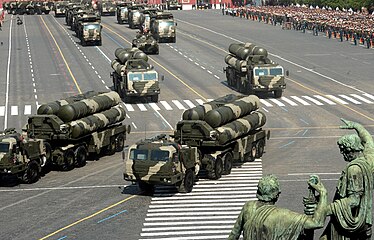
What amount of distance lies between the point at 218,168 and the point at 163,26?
223 ft

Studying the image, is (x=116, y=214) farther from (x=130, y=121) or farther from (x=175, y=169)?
(x=130, y=121)

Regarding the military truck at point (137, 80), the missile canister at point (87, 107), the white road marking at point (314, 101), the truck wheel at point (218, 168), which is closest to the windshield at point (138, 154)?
the truck wheel at point (218, 168)

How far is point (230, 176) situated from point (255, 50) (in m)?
28.2

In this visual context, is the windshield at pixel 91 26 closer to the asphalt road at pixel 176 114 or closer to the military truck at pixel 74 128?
the asphalt road at pixel 176 114

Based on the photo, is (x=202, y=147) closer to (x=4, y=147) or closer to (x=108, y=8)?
(x=4, y=147)

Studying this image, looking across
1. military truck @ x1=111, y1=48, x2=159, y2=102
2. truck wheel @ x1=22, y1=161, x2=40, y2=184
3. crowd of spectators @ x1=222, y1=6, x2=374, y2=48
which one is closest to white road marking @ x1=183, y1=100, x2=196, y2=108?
military truck @ x1=111, y1=48, x2=159, y2=102

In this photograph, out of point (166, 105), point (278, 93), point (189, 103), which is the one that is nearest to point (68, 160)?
point (166, 105)

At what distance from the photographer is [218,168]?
1428 inches

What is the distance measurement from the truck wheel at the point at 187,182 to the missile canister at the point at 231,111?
347cm

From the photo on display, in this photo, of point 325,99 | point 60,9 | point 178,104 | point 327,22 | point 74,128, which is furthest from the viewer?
point 60,9

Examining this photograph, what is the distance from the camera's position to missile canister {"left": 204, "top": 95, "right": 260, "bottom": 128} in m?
36.7

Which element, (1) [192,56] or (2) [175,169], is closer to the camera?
(2) [175,169]

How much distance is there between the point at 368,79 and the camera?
7206 cm

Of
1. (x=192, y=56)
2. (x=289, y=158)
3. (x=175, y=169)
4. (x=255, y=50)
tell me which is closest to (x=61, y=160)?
(x=175, y=169)
